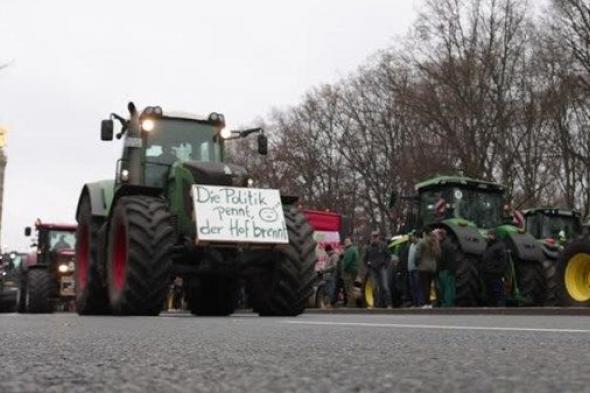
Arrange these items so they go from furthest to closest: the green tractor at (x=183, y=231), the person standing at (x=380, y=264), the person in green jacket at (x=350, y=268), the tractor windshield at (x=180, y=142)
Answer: the person in green jacket at (x=350, y=268) → the person standing at (x=380, y=264) → the tractor windshield at (x=180, y=142) → the green tractor at (x=183, y=231)

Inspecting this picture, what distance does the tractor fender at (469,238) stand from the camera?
51.9 ft

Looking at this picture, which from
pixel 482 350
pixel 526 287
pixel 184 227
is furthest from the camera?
pixel 526 287

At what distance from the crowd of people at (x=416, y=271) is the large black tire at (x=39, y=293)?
241 inches

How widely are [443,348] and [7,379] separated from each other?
1730 mm

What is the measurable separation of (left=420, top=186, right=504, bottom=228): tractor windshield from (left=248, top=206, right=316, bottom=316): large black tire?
8079mm

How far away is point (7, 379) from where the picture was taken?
7.04ft

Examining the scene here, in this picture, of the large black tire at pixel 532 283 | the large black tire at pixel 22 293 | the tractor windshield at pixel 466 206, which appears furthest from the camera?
the large black tire at pixel 22 293

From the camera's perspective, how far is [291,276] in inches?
403

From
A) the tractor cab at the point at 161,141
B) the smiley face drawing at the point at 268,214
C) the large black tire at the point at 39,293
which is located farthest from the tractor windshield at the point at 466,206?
the smiley face drawing at the point at 268,214

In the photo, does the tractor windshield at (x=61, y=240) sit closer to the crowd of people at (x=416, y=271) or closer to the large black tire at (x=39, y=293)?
the large black tire at (x=39, y=293)

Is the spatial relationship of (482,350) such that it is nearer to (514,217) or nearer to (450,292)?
(450,292)

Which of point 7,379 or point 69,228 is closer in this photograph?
point 7,379

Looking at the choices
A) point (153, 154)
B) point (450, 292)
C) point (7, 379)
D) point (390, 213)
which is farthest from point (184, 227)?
point (390, 213)

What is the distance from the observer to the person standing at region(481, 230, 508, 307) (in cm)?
1527
